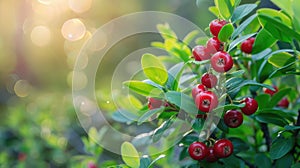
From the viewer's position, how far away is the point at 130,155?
0.97 metres

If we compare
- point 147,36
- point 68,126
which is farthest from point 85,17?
point 68,126

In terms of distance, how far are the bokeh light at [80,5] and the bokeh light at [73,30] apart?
0.09 m

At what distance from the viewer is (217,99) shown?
91 cm

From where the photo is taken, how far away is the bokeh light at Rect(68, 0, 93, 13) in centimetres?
398

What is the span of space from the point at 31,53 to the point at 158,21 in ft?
5.48

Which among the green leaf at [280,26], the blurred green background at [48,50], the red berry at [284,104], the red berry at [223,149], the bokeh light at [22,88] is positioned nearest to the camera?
the green leaf at [280,26]

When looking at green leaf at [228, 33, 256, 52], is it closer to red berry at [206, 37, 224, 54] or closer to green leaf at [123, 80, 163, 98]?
red berry at [206, 37, 224, 54]

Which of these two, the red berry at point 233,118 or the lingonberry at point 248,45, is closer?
the red berry at point 233,118

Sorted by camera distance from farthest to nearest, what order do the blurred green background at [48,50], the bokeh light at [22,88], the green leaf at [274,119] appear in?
the bokeh light at [22,88], the blurred green background at [48,50], the green leaf at [274,119]

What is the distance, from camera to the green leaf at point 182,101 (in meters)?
0.89

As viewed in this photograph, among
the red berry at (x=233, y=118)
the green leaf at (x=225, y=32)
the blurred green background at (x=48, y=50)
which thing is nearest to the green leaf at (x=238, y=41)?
the green leaf at (x=225, y=32)

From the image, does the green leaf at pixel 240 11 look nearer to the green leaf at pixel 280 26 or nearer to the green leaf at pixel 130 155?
the green leaf at pixel 280 26

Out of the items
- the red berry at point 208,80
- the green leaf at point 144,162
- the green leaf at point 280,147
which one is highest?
the red berry at point 208,80

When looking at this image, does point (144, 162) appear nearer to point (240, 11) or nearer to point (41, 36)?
point (240, 11)
